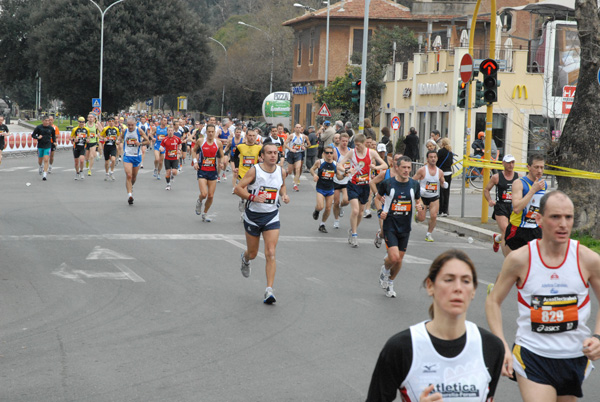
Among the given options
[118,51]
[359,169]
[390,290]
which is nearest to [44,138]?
[359,169]

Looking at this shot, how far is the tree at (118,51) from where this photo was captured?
6475cm

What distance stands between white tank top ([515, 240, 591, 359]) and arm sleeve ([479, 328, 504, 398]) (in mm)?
1332

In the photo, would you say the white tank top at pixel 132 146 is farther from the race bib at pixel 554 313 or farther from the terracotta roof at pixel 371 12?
the terracotta roof at pixel 371 12

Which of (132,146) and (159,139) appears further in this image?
(159,139)

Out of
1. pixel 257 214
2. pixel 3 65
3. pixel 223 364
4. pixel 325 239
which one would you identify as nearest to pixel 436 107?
pixel 325 239

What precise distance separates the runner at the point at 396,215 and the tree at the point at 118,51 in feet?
182

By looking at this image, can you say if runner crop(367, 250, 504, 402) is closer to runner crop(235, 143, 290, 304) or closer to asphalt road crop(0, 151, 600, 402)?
asphalt road crop(0, 151, 600, 402)

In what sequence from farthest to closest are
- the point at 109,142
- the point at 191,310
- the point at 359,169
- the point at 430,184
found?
the point at 109,142
the point at 430,184
the point at 359,169
the point at 191,310

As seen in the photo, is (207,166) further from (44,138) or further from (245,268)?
(44,138)

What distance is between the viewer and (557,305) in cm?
495

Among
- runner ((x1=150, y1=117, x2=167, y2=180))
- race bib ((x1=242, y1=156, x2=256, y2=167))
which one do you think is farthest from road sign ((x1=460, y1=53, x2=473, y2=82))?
runner ((x1=150, y1=117, x2=167, y2=180))

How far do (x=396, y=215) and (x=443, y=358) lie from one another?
7543mm

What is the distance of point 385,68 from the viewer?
49.7 meters

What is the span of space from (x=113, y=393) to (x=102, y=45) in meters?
56.2
